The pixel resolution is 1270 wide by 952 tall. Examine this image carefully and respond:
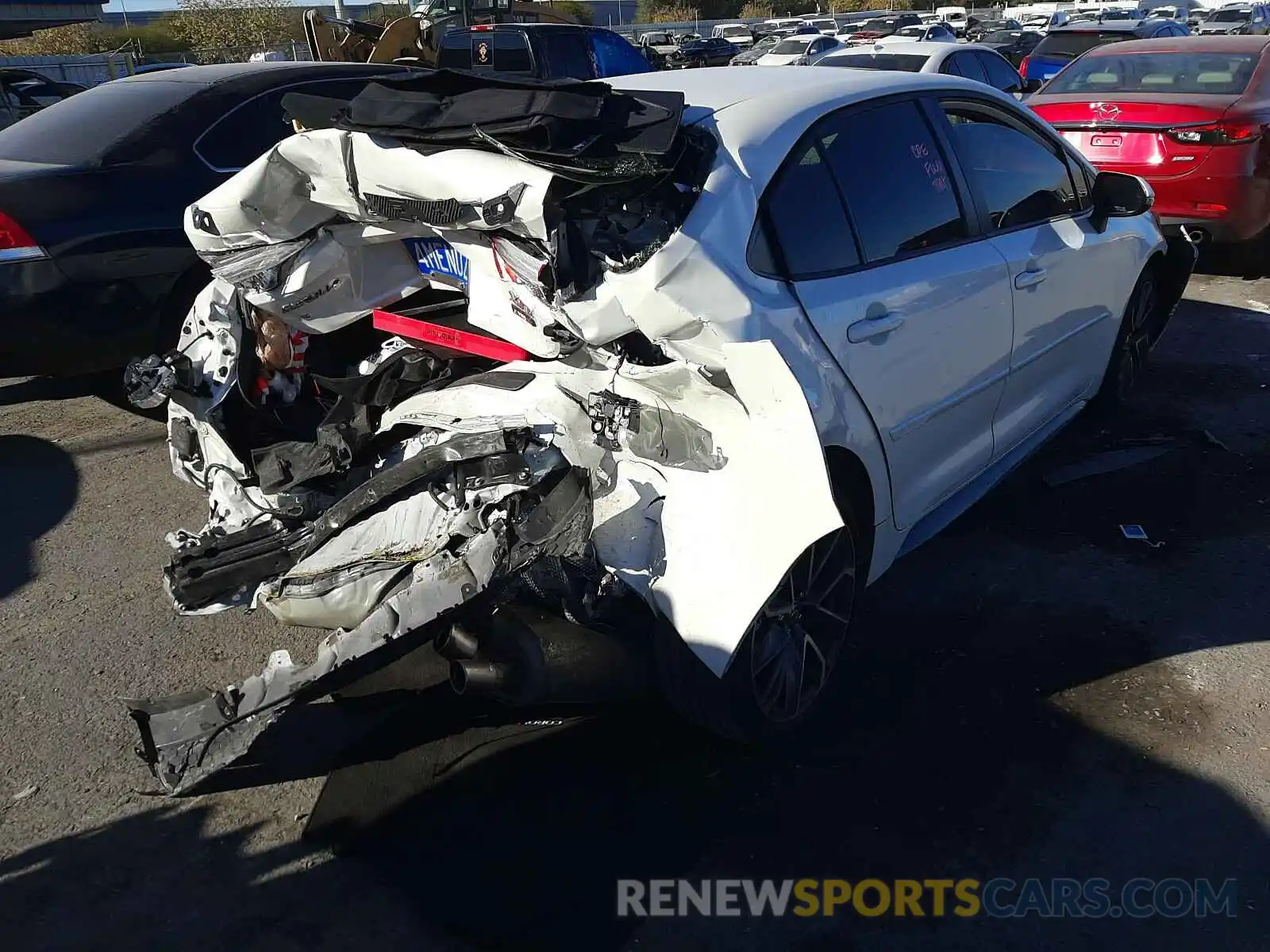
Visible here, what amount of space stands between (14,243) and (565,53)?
9362 mm

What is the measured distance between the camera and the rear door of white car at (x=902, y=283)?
2.84m

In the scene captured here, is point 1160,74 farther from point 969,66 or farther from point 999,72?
point 999,72

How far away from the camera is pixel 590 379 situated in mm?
2646

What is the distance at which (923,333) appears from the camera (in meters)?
3.12

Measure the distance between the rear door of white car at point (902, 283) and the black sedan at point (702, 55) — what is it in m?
28.9

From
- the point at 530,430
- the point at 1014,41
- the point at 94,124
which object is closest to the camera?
the point at 530,430

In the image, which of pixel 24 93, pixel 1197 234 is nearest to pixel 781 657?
pixel 1197 234

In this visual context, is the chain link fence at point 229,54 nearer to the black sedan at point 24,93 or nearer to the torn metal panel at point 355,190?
the black sedan at point 24,93

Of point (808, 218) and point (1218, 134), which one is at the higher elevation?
point (808, 218)

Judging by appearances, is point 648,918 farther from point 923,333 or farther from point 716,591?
point 923,333

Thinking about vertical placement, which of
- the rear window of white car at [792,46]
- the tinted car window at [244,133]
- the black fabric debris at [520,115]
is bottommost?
the rear window of white car at [792,46]

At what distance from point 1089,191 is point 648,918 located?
3.56 m

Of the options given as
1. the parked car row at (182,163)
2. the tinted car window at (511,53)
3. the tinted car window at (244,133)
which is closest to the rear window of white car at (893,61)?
the tinted car window at (511,53)

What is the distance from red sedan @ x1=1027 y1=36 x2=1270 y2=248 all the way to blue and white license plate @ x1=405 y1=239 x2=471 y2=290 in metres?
5.98
